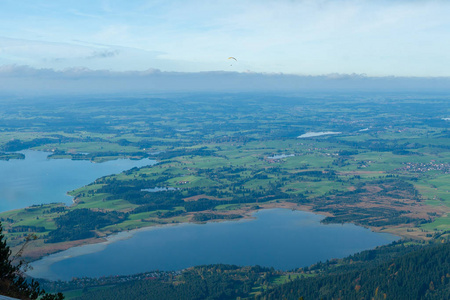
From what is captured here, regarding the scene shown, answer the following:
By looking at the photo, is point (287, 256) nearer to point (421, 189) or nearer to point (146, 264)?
point (146, 264)

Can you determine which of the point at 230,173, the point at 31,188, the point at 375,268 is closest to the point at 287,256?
the point at 375,268

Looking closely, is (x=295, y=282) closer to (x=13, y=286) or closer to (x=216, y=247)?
(x=216, y=247)

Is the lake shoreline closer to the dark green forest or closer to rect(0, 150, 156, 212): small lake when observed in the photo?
the dark green forest

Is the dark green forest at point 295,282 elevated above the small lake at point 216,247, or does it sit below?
above

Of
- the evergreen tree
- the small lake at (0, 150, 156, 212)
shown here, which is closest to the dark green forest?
the evergreen tree

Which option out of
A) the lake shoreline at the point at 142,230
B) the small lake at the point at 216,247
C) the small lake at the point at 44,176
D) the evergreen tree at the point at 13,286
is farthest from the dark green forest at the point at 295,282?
the small lake at the point at 44,176

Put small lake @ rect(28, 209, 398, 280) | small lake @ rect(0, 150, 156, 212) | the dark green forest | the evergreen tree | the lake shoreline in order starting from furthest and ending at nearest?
small lake @ rect(0, 150, 156, 212) < the lake shoreline < small lake @ rect(28, 209, 398, 280) < the dark green forest < the evergreen tree

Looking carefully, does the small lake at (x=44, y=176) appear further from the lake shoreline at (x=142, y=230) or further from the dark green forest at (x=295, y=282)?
the dark green forest at (x=295, y=282)
